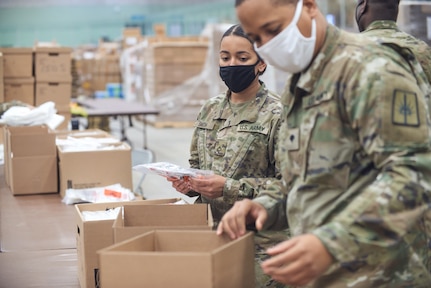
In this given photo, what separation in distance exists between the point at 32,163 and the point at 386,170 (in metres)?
3.24

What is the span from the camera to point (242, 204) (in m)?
1.69

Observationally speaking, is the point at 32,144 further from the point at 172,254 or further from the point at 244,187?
the point at 172,254

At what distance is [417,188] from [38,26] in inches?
1402

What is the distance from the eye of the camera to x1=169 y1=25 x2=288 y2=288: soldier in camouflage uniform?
231 cm

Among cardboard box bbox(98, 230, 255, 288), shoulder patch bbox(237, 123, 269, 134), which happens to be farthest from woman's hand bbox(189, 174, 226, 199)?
cardboard box bbox(98, 230, 255, 288)

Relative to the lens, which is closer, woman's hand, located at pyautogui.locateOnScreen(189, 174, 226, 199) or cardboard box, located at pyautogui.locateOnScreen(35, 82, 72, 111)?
woman's hand, located at pyautogui.locateOnScreen(189, 174, 226, 199)

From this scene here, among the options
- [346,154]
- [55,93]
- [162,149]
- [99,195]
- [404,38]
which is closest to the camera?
[346,154]

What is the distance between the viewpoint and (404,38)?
8.92ft

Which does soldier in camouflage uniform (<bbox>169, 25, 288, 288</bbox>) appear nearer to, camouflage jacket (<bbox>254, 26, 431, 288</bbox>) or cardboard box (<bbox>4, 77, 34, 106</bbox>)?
camouflage jacket (<bbox>254, 26, 431, 288</bbox>)

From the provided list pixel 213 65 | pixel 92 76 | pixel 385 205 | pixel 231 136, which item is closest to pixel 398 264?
pixel 385 205

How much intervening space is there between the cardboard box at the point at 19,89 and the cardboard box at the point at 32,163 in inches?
99.7

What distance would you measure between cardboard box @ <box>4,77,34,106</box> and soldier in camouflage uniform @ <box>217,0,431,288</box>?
215 inches

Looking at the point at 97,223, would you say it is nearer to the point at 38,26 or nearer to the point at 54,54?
the point at 54,54

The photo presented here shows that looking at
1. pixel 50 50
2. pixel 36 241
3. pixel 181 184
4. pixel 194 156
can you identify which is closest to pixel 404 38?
pixel 194 156
